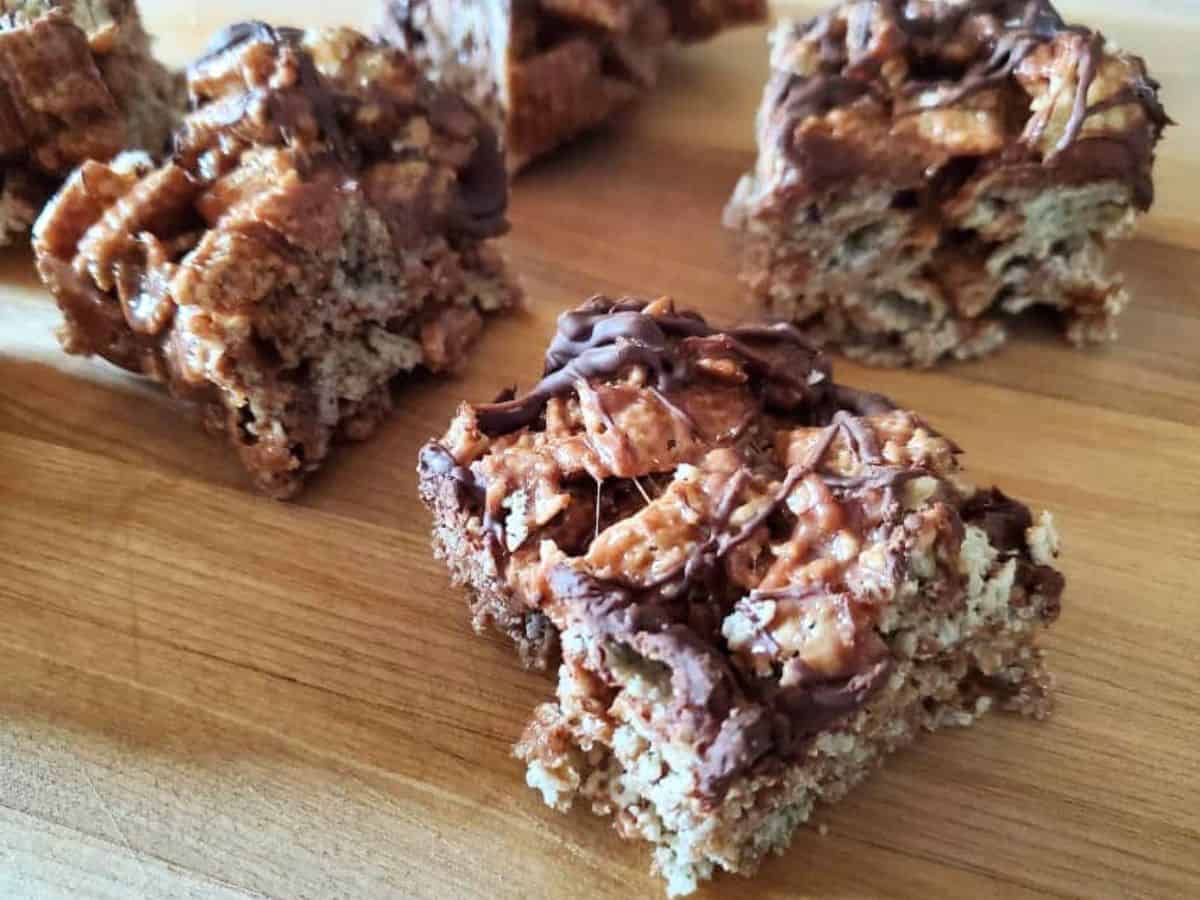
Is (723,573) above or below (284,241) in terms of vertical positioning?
below

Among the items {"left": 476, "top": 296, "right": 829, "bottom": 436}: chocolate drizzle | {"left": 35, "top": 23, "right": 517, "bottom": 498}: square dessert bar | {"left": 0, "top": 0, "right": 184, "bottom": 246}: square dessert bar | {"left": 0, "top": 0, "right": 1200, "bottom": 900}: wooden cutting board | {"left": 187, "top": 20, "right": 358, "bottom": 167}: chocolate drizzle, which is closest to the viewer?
{"left": 0, "top": 0, "right": 1200, "bottom": 900}: wooden cutting board

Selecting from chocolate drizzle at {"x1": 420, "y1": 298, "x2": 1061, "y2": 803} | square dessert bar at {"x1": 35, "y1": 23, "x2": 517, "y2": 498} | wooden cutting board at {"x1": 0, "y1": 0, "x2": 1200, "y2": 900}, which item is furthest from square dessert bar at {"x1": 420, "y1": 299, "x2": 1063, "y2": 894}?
square dessert bar at {"x1": 35, "y1": 23, "x2": 517, "y2": 498}

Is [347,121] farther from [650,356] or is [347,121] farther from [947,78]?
[947,78]

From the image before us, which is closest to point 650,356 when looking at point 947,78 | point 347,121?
point 347,121

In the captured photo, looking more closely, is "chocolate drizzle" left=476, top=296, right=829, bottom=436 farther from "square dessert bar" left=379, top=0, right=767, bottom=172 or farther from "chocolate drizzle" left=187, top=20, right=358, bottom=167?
"square dessert bar" left=379, top=0, right=767, bottom=172

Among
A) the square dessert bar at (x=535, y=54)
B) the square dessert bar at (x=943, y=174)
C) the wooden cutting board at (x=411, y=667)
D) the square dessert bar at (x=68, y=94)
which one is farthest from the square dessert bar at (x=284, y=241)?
the square dessert bar at (x=943, y=174)
